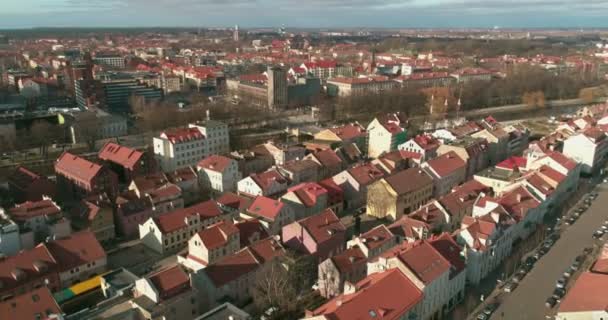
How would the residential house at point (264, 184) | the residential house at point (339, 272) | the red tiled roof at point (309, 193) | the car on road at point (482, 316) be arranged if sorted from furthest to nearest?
the residential house at point (264, 184), the red tiled roof at point (309, 193), the residential house at point (339, 272), the car on road at point (482, 316)

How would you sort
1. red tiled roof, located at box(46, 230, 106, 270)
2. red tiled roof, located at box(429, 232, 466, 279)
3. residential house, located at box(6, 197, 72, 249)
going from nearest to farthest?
red tiled roof, located at box(429, 232, 466, 279), red tiled roof, located at box(46, 230, 106, 270), residential house, located at box(6, 197, 72, 249)

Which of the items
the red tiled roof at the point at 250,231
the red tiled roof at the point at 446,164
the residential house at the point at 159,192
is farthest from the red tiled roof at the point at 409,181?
Result: the residential house at the point at 159,192

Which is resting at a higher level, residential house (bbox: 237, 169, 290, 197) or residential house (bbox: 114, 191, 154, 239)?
residential house (bbox: 237, 169, 290, 197)

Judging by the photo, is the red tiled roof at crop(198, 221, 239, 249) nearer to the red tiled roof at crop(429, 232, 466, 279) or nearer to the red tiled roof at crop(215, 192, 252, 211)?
the red tiled roof at crop(215, 192, 252, 211)

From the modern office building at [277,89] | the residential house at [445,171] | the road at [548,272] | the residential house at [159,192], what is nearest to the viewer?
the road at [548,272]

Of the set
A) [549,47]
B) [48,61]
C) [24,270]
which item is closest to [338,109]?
[24,270]

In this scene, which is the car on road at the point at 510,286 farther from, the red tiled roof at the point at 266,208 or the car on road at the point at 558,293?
the red tiled roof at the point at 266,208

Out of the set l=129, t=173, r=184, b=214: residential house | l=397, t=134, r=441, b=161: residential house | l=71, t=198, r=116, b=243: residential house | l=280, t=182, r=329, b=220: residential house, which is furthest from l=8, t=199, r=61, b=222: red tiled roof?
l=397, t=134, r=441, b=161: residential house

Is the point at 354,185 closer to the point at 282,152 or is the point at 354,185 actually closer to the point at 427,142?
the point at 282,152
